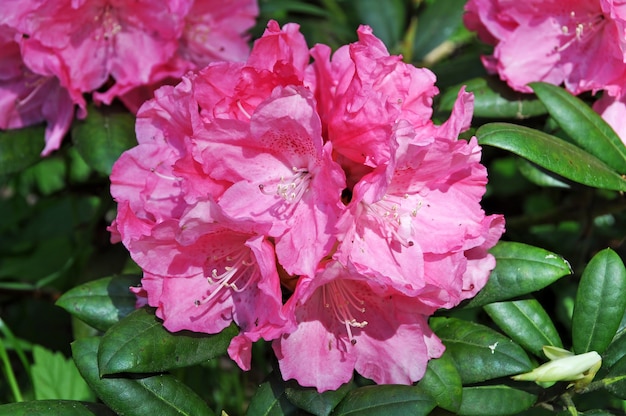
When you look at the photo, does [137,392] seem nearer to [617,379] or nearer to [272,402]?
[272,402]

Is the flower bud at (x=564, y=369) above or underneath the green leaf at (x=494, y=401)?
above

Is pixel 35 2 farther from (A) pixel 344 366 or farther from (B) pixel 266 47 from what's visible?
(A) pixel 344 366

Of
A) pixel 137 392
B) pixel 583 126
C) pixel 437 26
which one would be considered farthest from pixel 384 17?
pixel 137 392

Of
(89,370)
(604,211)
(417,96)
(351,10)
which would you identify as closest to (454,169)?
(417,96)

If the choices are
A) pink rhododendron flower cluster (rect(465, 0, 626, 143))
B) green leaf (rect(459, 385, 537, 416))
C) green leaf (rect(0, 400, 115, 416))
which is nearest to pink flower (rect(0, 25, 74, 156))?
green leaf (rect(0, 400, 115, 416))

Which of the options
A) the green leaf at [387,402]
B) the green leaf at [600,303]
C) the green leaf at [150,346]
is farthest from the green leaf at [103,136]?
the green leaf at [600,303]

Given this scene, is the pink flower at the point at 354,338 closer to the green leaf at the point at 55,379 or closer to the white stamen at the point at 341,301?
the white stamen at the point at 341,301
